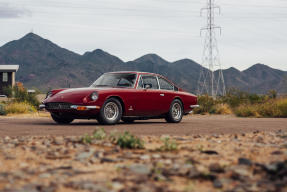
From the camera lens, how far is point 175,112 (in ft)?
47.3

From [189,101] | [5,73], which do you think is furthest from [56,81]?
[189,101]

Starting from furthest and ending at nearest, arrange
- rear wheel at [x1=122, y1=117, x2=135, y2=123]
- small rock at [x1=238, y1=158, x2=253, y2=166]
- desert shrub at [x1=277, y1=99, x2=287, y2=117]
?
desert shrub at [x1=277, y1=99, x2=287, y2=117] → rear wheel at [x1=122, y1=117, x2=135, y2=123] → small rock at [x1=238, y1=158, x2=253, y2=166]

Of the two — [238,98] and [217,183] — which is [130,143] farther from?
[238,98]

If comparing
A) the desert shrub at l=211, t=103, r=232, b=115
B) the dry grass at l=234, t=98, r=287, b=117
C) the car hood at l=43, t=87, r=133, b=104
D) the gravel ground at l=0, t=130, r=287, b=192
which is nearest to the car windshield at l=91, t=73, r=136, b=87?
the car hood at l=43, t=87, r=133, b=104

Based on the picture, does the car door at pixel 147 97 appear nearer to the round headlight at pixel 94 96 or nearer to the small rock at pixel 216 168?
the round headlight at pixel 94 96

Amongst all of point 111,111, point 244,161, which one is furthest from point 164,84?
point 244,161

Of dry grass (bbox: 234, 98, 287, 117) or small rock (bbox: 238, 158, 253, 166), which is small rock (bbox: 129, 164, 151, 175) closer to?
small rock (bbox: 238, 158, 253, 166)

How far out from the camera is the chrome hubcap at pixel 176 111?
564 inches

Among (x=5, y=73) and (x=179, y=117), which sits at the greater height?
(x=5, y=73)

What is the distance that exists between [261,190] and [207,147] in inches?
105

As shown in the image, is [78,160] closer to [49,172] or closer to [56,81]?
[49,172]

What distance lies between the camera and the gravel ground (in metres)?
4.48

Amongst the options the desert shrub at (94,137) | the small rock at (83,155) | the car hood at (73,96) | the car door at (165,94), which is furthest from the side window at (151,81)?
the small rock at (83,155)

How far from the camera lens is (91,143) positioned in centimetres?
718
